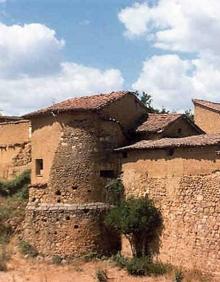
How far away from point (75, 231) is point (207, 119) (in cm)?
1147

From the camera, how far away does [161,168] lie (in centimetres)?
2327

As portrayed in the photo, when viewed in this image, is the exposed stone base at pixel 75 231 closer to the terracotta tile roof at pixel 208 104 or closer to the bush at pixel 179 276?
the bush at pixel 179 276

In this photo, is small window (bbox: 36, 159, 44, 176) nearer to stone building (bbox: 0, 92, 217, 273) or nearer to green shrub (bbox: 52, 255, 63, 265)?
stone building (bbox: 0, 92, 217, 273)

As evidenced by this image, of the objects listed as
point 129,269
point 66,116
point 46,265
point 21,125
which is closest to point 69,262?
point 46,265

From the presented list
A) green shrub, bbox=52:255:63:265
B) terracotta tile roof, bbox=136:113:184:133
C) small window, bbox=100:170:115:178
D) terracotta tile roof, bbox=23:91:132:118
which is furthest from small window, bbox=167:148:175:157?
green shrub, bbox=52:255:63:265

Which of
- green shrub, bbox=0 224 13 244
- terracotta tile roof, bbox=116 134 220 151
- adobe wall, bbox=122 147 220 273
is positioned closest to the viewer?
adobe wall, bbox=122 147 220 273

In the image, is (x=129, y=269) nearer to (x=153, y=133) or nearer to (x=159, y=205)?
(x=159, y=205)

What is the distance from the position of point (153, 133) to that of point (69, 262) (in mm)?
6599

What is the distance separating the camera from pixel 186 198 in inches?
870

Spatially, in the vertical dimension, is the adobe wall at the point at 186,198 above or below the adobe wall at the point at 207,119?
below

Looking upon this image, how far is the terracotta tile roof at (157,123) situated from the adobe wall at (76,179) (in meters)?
1.54

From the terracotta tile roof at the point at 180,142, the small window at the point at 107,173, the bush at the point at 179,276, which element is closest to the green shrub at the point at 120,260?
the bush at the point at 179,276

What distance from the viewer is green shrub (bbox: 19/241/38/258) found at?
25584 mm

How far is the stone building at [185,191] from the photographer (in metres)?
21.0
